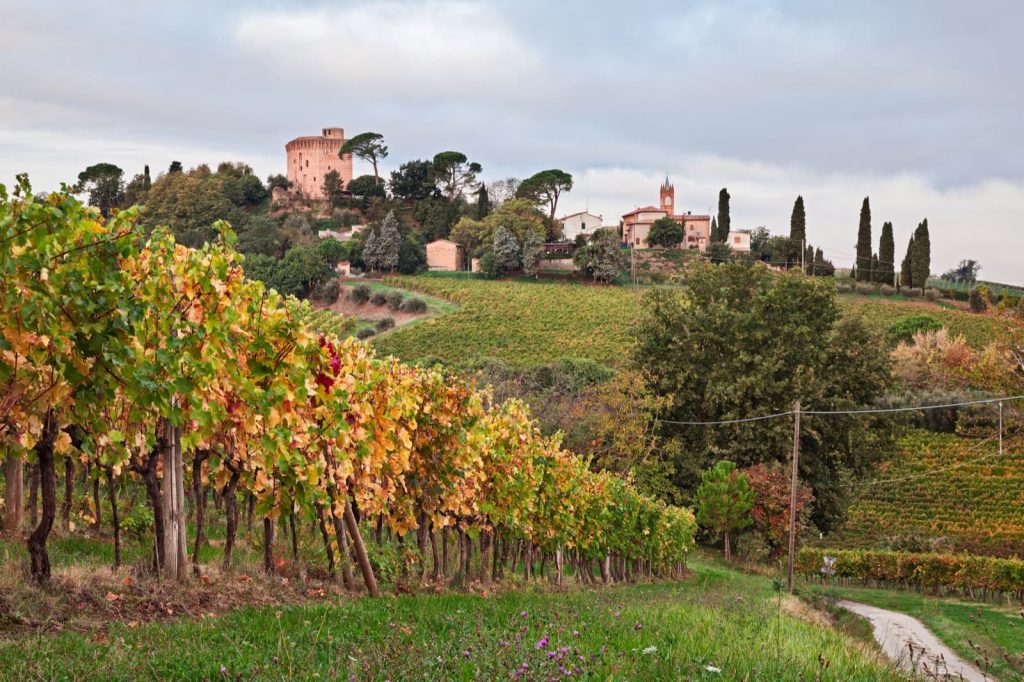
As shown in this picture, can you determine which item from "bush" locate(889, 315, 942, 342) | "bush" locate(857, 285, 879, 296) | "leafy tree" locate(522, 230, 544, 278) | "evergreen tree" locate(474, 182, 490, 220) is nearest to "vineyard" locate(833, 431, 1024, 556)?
"bush" locate(889, 315, 942, 342)

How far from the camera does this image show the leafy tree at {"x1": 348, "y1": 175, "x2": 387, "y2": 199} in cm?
13925

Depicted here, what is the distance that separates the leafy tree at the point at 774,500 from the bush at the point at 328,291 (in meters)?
60.4

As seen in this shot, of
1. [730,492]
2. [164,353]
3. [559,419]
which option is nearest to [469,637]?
[164,353]

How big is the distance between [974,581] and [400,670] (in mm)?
32251

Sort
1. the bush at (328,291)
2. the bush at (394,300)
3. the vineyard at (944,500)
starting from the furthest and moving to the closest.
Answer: the bush at (328,291) → the bush at (394,300) → the vineyard at (944,500)

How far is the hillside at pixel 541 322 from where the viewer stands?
6900 centimetres

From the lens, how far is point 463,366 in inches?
2335

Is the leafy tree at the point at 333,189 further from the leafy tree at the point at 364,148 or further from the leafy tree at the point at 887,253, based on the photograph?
the leafy tree at the point at 887,253

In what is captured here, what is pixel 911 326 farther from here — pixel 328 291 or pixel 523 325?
pixel 328 291

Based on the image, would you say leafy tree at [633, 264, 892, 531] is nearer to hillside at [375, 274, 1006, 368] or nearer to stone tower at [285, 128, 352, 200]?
hillside at [375, 274, 1006, 368]

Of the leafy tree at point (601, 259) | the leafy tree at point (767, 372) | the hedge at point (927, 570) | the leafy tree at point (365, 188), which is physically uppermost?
the leafy tree at point (365, 188)

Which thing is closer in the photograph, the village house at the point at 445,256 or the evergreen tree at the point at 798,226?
the evergreen tree at the point at 798,226

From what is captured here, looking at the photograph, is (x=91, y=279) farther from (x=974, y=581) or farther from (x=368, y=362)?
(x=974, y=581)

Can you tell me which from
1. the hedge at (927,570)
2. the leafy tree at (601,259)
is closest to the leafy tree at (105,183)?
the leafy tree at (601,259)
